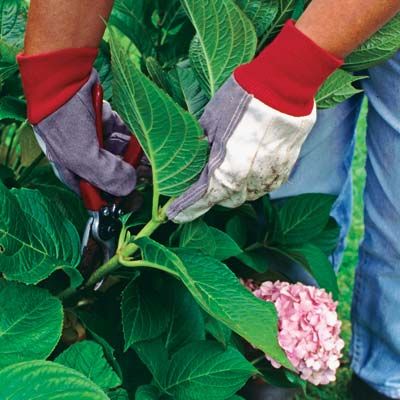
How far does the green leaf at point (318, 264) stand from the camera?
1740mm

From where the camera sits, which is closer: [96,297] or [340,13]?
[340,13]

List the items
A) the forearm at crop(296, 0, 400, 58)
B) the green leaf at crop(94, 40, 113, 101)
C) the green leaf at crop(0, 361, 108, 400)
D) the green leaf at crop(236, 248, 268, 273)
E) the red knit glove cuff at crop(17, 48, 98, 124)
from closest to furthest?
1. the green leaf at crop(0, 361, 108, 400)
2. the forearm at crop(296, 0, 400, 58)
3. the red knit glove cuff at crop(17, 48, 98, 124)
4. the green leaf at crop(94, 40, 113, 101)
5. the green leaf at crop(236, 248, 268, 273)

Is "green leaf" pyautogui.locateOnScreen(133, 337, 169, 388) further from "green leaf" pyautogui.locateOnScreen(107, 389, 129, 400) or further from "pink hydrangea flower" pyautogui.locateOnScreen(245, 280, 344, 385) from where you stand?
"pink hydrangea flower" pyautogui.locateOnScreen(245, 280, 344, 385)

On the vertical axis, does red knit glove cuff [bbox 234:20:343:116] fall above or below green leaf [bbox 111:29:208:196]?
above

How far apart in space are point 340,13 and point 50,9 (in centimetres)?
42

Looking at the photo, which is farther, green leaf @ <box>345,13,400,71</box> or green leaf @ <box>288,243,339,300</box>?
green leaf @ <box>288,243,339,300</box>

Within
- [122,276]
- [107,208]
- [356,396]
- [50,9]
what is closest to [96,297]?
[122,276]

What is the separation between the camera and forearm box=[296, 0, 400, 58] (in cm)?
108

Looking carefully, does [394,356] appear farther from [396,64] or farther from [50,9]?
[50,9]

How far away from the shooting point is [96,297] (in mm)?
1527

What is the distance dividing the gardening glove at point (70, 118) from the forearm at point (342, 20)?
1.13ft

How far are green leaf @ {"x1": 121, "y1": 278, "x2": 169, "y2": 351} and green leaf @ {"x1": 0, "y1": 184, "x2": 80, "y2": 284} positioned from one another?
0.38ft

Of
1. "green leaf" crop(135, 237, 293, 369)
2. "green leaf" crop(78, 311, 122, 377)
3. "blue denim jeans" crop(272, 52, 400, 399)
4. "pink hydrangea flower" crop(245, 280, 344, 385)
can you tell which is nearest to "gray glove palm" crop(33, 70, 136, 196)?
"green leaf" crop(135, 237, 293, 369)

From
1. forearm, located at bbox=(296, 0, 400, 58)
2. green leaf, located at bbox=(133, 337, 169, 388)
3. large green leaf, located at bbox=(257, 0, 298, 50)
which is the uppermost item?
forearm, located at bbox=(296, 0, 400, 58)
